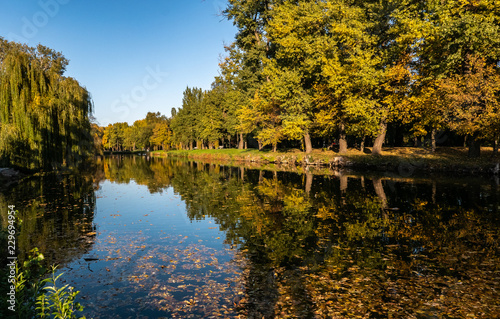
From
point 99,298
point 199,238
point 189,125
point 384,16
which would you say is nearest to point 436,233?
point 199,238

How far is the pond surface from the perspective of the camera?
580cm

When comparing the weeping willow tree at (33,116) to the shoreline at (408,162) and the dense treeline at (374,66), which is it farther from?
the shoreline at (408,162)

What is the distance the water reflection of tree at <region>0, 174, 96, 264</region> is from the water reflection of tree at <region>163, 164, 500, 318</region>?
4728 millimetres

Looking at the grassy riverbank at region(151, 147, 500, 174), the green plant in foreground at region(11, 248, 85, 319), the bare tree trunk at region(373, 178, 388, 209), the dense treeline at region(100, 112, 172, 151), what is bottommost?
the bare tree trunk at region(373, 178, 388, 209)

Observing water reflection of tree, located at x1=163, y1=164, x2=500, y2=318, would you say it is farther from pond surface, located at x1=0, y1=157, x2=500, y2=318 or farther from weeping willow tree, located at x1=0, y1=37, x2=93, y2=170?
weeping willow tree, located at x1=0, y1=37, x2=93, y2=170

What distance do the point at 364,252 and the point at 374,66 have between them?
29.1m

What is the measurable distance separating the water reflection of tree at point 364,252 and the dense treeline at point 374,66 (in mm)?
12578

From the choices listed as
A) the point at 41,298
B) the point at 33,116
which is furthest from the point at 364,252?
the point at 33,116

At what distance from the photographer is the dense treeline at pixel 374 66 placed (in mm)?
24438

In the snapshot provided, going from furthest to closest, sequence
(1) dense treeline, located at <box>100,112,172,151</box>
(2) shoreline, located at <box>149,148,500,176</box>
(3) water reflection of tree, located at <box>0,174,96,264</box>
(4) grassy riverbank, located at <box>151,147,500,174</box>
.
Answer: (1) dense treeline, located at <box>100,112,172,151</box> < (4) grassy riverbank, located at <box>151,147,500,174</box> < (2) shoreline, located at <box>149,148,500,176</box> < (3) water reflection of tree, located at <box>0,174,96,264</box>

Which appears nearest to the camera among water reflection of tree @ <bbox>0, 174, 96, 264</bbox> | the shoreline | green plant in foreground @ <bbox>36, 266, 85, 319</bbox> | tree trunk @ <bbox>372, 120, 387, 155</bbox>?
green plant in foreground @ <bbox>36, 266, 85, 319</bbox>

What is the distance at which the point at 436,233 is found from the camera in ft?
33.3

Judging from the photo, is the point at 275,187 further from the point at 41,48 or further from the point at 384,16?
the point at 41,48

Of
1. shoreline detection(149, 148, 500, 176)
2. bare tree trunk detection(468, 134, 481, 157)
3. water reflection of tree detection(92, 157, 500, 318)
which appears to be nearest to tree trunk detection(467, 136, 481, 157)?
bare tree trunk detection(468, 134, 481, 157)
